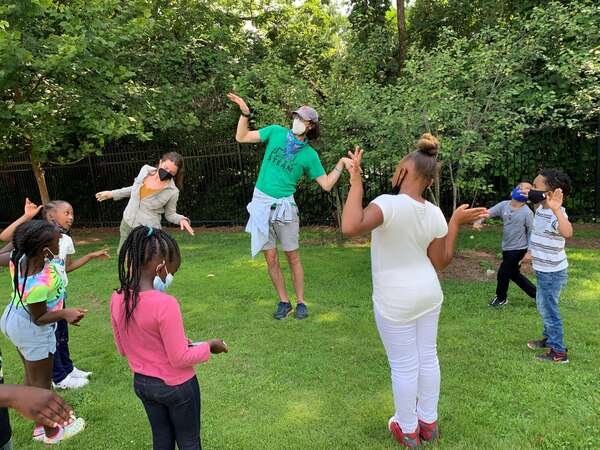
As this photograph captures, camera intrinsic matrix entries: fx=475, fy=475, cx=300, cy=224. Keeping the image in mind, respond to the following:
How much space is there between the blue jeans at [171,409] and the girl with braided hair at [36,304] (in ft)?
2.79

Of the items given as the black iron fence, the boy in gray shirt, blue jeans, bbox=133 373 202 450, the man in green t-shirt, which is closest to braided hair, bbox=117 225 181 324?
blue jeans, bbox=133 373 202 450

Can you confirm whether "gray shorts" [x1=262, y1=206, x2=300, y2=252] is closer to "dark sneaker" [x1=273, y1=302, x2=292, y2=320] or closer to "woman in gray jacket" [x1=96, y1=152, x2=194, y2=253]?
"dark sneaker" [x1=273, y1=302, x2=292, y2=320]

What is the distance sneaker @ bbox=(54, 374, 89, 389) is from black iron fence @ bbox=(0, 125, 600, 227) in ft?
17.3

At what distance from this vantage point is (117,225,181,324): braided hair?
7.05 ft

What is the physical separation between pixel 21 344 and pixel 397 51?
11822 mm

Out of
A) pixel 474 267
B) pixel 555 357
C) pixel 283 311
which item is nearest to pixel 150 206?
pixel 283 311

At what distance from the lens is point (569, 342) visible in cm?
410

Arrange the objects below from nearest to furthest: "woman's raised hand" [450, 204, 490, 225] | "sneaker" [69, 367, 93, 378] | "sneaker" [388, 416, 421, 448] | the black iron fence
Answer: "woman's raised hand" [450, 204, 490, 225]
"sneaker" [388, 416, 421, 448]
"sneaker" [69, 367, 93, 378]
the black iron fence

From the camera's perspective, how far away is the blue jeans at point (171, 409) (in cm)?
217

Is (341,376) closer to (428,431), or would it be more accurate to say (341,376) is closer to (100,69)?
(428,431)

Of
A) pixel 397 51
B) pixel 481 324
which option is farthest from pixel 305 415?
pixel 397 51

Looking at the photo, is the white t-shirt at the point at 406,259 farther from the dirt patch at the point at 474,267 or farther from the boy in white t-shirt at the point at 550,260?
the dirt patch at the point at 474,267

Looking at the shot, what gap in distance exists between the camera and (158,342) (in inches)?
84.7

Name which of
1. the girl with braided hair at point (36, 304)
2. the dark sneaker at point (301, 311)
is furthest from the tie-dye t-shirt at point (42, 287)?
the dark sneaker at point (301, 311)
